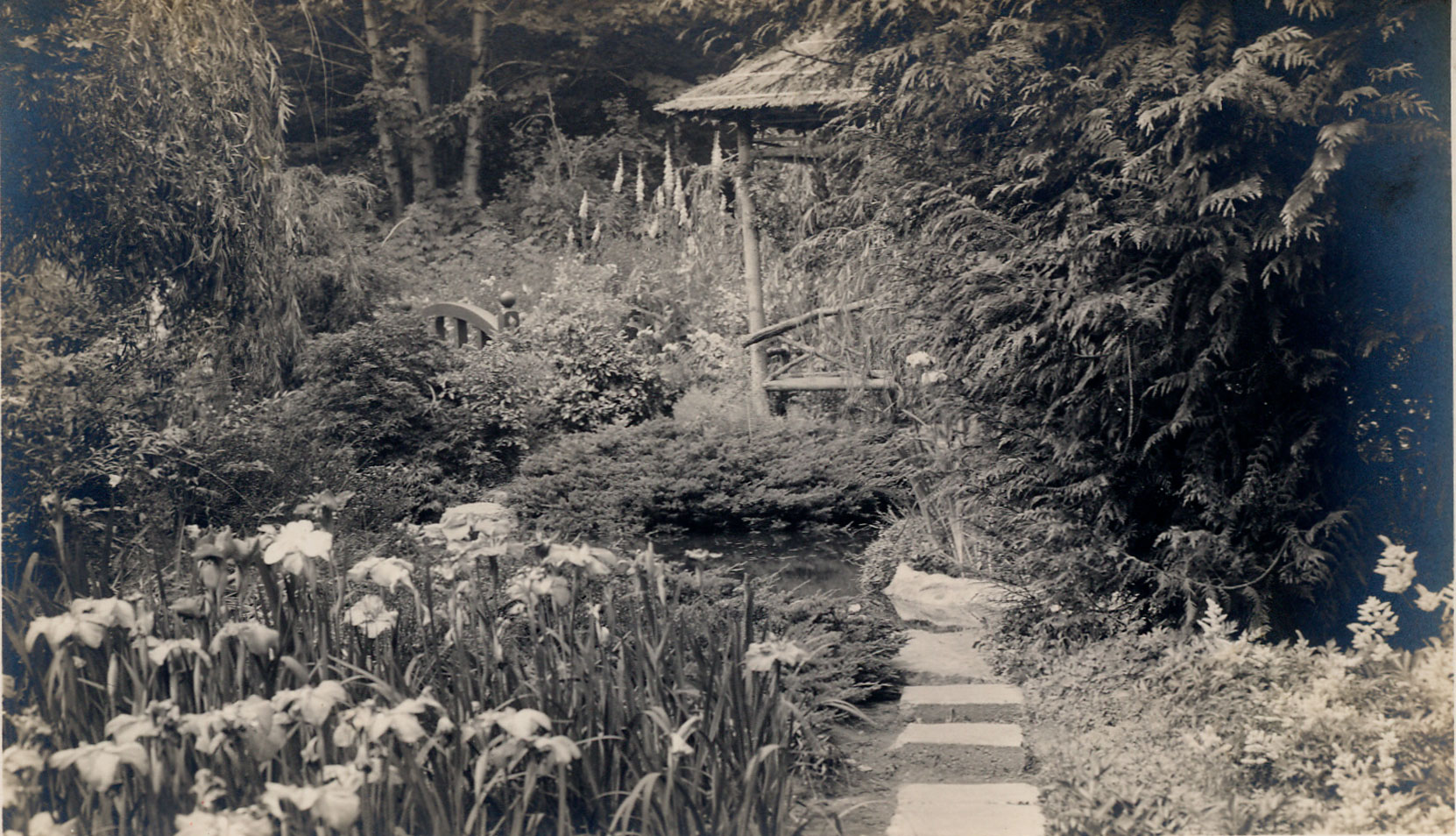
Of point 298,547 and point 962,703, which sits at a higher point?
point 298,547

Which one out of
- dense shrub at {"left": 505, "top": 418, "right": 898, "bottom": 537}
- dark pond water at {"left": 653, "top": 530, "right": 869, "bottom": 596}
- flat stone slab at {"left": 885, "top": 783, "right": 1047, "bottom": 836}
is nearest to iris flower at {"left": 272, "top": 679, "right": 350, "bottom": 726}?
dense shrub at {"left": 505, "top": 418, "right": 898, "bottom": 537}

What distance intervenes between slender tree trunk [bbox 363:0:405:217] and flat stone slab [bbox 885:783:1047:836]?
235 centimetres

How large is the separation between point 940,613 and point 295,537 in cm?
216

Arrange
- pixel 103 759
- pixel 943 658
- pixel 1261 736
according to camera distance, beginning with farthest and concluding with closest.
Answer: pixel 943 658 < pixel 1261 736 < pixel 103 759

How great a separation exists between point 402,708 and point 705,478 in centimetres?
151

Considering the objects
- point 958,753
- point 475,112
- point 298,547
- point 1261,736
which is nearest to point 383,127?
point 475,112

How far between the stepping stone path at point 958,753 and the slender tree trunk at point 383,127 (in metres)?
2.19

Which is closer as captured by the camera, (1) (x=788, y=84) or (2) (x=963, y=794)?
(2) (x=963, y=794)

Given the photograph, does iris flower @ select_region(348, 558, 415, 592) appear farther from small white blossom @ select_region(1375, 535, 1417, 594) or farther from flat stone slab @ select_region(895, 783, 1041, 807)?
small white blossom @ select_region(1375, 535, 1417, 594)

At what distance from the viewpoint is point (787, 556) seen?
3402 mm

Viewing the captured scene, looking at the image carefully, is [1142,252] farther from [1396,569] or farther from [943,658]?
[943,658]

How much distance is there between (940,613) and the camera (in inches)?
140

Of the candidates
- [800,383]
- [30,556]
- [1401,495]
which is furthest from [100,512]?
[1401,495]

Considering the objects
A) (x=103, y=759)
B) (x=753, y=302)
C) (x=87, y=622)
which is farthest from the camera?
(x=753, y=302)
